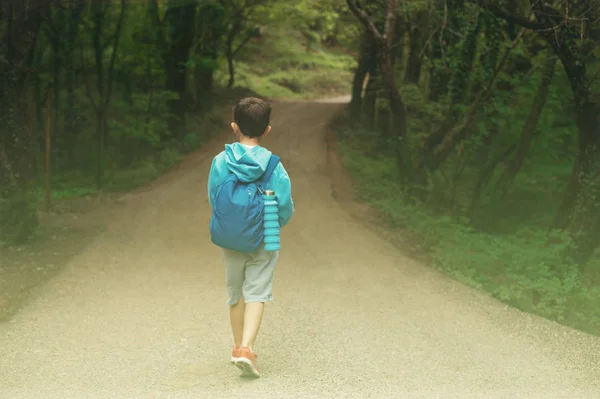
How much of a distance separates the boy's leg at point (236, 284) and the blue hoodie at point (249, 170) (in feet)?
1.26

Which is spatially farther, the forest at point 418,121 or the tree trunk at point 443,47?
the tree trunk at point 443,47

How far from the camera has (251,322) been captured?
4.87 metres

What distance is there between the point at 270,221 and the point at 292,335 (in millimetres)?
1789

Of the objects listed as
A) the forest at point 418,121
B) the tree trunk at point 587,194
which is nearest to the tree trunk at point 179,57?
the forest at point 418,121

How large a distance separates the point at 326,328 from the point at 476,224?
9.22m

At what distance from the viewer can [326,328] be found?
646 centimetres

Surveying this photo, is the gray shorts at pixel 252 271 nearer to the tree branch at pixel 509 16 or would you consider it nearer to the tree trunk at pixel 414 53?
the tree branch at pixel 509 16

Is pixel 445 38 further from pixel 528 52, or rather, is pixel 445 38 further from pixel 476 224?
pixel 476 224

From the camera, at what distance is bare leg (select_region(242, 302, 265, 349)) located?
4820 mm

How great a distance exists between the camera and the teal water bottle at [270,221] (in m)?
4.75

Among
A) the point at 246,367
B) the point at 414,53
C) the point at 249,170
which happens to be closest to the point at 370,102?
the point at 414,53

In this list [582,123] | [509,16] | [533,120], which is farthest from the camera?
[533,120]

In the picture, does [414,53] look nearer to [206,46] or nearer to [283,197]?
[206,46]

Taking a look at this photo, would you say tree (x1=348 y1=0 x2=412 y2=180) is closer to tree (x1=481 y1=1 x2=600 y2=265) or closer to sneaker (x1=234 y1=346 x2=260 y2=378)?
tree (x1=481 y1=1 x2=600 y2=265)
